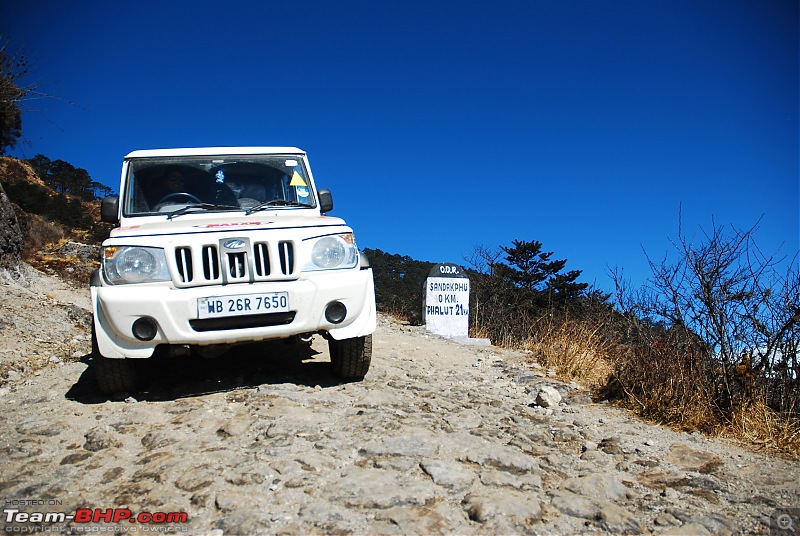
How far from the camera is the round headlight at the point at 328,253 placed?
4031mm

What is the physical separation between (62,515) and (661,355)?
4497 millimetres

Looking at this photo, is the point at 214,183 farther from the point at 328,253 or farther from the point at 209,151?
the point at 328,253

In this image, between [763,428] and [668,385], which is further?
[668,385]

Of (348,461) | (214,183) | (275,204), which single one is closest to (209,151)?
(214,183)

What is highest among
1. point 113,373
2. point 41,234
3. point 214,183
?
point 41,234

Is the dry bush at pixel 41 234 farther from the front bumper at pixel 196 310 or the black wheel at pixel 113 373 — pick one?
the front bumper at pixel 196 310

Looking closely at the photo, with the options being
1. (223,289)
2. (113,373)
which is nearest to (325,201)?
(223,289)

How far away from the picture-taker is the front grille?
379 cm

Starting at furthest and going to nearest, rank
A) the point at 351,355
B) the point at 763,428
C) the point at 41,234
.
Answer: the point at 41,234 < the point at 351,355 < the point at 763,428

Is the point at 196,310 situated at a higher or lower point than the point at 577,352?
higher

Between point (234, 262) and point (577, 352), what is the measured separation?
14.7ft

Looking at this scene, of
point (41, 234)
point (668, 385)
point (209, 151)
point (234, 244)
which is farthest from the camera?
point (41, 234)

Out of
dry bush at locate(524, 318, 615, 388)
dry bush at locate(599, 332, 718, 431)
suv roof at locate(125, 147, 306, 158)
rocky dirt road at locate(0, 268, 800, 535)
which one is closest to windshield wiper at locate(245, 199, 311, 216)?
suv roof at locate(125, 147, 306, 158)

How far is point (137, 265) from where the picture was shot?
12.5 ft
